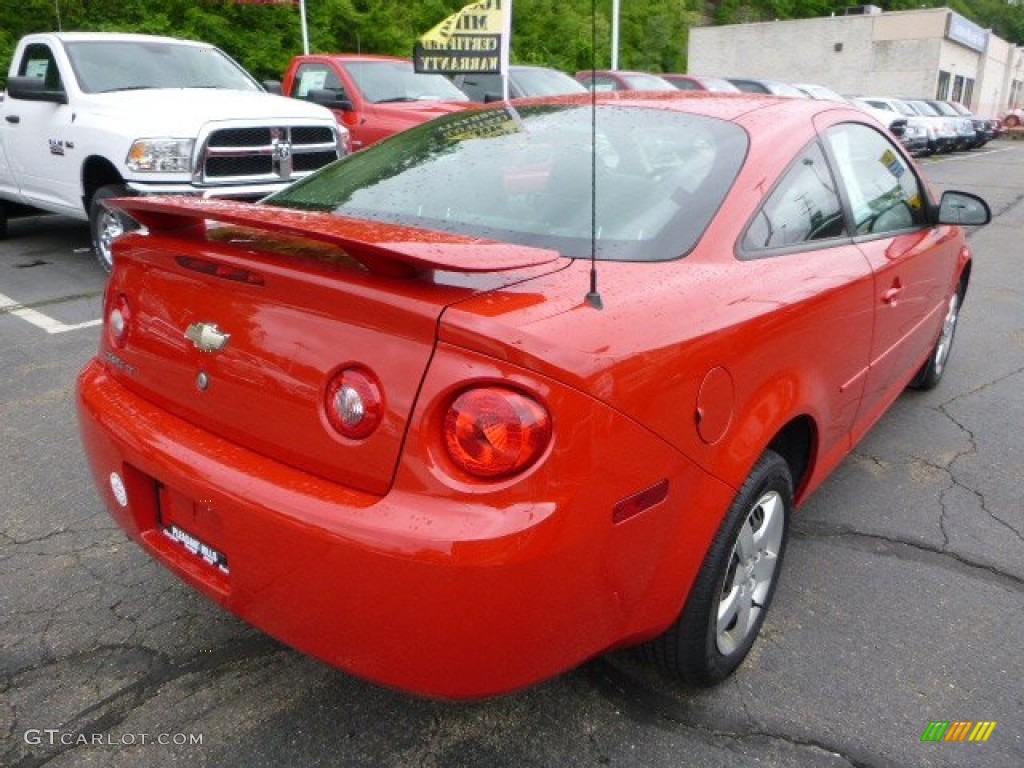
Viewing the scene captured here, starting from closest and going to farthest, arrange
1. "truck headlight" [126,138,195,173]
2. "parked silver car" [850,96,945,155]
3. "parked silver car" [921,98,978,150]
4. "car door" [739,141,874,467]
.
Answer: "car door" [739,141,874,467] < "truck headlight" [126,138,195,173] < "parked silver car" [850,96,945,155] < "parked silver car" [921,98,978,150]

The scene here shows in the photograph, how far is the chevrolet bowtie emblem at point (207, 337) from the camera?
2.02 meters

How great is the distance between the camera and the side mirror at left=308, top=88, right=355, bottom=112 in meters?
9.41

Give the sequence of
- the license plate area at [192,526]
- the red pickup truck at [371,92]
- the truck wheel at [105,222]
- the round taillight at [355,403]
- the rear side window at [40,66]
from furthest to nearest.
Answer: the red pickup truck at [371,92] → the rear side window at [40,66] → the truck wheel at [105,222] → the license plate area at [192,526] → the round taillight at [355,403]

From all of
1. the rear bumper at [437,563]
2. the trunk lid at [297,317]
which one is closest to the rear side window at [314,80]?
the trunk lid at [297,317]

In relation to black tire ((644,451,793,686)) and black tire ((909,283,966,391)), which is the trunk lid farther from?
black tire ((909,283,966,391))

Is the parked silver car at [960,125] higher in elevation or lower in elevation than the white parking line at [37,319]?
higher

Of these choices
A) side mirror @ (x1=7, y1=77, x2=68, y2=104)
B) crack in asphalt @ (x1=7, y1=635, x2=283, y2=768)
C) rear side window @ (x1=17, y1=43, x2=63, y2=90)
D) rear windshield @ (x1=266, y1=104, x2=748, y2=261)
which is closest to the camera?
crack in asphalt @ (x1=7, y1=635, x2=283, y2=768)

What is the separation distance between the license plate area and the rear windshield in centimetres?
97

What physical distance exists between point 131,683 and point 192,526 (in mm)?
629

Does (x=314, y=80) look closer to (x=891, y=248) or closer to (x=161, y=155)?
(x=161, y=155)

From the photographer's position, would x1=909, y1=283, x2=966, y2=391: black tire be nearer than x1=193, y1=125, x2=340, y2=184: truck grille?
Yes

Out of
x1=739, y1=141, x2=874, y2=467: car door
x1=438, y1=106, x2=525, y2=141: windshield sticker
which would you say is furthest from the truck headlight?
x1=739, y1=141, x2=874, y2=467: car door

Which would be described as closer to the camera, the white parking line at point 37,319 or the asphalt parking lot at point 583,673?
the asphalt parking lot at point 583,673

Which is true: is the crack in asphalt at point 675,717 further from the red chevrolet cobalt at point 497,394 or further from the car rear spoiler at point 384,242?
the car rear spoiler at point 384,242
